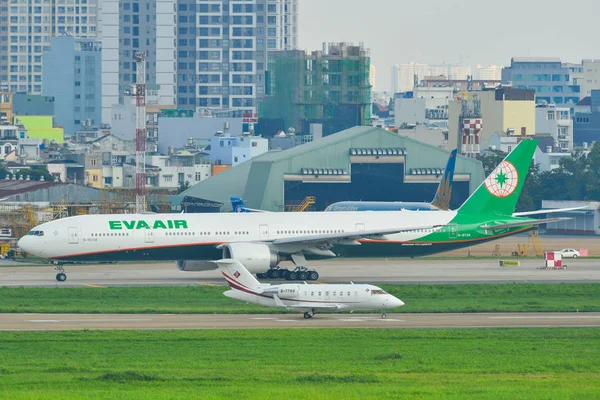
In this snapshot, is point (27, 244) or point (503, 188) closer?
point (27, 244)

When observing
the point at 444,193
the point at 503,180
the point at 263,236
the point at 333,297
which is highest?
the point at 503,180

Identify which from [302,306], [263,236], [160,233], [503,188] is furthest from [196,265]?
[302,306]

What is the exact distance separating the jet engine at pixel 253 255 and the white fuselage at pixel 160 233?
1104mm

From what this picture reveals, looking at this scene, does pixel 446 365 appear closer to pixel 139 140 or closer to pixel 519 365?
pixel 519 365

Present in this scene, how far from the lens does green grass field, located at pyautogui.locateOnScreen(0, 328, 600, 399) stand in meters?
39.8

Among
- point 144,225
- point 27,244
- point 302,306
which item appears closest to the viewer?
point 302,306

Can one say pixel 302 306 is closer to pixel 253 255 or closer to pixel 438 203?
pixel 253 255

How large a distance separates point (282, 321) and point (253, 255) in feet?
59.7

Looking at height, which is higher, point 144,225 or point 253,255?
point 144,225

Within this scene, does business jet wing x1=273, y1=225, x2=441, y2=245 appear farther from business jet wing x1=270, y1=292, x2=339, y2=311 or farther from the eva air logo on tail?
business jet wing x1=270, y1=292, x2=339, y2=311

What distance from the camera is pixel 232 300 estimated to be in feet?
216

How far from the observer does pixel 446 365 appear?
45062 mm

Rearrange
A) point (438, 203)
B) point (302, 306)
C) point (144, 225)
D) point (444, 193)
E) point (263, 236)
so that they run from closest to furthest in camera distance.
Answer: point (302, 306)
point (144, 225)
point (263, 236)
point (438, 203)
point (444, 193)

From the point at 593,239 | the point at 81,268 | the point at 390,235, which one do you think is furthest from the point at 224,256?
the point at 593,239
